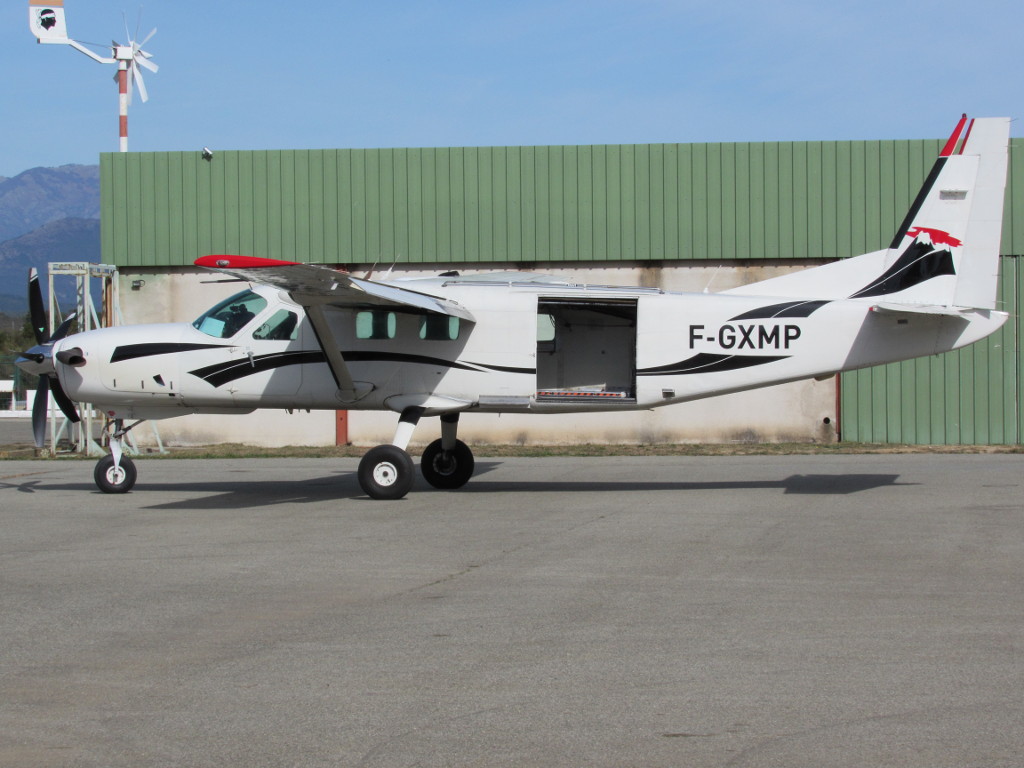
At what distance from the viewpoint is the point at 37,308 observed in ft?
50.4

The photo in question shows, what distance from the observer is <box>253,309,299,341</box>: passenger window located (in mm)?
13992

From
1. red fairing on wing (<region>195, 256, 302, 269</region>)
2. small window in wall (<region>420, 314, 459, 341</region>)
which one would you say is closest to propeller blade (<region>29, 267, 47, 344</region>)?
red fairing on wing (<region>195, 256, 302, 269</region>)

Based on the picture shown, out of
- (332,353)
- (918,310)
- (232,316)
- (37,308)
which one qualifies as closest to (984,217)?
(918,310)

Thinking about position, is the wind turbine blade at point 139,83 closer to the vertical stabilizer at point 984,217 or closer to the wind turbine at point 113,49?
the wind turbine at point 113,49

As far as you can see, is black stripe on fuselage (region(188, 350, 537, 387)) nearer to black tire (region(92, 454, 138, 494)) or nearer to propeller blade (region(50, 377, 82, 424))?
black tire (region(92, 454, 138, 494))

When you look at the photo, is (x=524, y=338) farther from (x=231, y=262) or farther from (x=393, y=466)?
(x=231, y=262)

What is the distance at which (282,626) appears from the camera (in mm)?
6555

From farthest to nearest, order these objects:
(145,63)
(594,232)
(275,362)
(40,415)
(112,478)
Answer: (145,63) < (594,232) < (40,415) < (112,478) < (275,362)

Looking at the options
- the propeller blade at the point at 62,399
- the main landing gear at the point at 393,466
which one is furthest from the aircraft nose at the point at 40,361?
the main landing gear at the point at 393,466

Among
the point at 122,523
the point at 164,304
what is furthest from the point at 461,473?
the point at 164,304

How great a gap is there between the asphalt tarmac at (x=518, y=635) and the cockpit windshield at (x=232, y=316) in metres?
2.71

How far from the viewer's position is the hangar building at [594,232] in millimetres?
24328

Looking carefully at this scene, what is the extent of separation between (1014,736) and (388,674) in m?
2.88

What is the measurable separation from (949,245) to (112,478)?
11.3 meters
